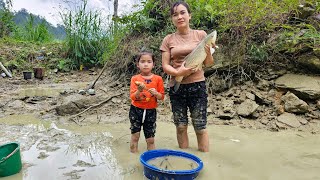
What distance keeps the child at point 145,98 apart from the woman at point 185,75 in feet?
0.56

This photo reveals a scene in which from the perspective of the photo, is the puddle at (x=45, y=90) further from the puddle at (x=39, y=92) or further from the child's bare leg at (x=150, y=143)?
the child's bare leg at (x=150, y=143)

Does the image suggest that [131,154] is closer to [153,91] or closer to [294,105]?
[153,91]

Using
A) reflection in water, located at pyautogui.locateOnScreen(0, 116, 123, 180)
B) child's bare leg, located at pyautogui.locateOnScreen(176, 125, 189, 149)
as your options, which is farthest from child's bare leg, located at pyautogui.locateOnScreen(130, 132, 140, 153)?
child's bare leg, located at pyautogui.locateOnScreen(176, 125, 189, 149)

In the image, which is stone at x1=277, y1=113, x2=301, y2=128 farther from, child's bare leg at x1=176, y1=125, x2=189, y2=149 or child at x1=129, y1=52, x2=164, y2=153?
child at x1=129, y1=52, x2=164, y2=153

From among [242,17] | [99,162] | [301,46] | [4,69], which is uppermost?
[242,17]

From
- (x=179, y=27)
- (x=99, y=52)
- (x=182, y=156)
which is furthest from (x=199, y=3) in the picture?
(x=99, y=52)

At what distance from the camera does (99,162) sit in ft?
10.1

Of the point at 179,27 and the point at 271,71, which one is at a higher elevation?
the point at 179,27

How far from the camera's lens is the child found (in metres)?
3.25

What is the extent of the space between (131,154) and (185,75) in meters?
1.10

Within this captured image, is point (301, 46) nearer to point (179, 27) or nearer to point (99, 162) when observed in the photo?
point (179, 27)

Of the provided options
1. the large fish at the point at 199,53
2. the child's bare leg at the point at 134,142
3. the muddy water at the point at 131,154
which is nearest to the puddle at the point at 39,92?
the muddy water at the point at 131,154

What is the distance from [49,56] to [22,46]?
133 centimetres

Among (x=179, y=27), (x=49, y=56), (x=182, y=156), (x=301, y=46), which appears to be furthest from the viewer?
(x=49, y=56)
